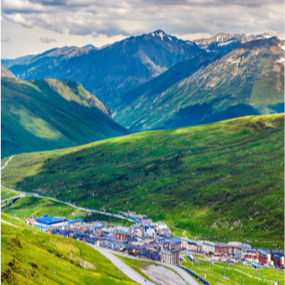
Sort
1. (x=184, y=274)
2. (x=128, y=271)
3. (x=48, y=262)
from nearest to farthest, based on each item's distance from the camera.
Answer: (x=48, y=262)
(x=128, y=271)
(x=184, y=274)

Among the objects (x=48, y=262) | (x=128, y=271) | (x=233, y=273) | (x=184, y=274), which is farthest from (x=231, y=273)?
(x=48, y=262)

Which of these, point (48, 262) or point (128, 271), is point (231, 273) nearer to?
point (128, 271)

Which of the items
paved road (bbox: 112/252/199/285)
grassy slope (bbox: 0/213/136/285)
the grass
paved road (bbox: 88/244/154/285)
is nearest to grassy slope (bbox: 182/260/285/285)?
the grass

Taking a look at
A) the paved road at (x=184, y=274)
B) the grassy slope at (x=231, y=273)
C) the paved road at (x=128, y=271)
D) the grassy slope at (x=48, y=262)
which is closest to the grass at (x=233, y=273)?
the grassy slope at (x=231, y=273)

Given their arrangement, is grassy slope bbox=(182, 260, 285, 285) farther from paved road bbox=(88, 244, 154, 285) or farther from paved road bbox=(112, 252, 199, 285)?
paved road bbox=(88, 244, 154, 285)

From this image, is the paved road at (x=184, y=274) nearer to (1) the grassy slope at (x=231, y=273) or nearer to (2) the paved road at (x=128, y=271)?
(1) the grassy slope at (x=231, y=273)

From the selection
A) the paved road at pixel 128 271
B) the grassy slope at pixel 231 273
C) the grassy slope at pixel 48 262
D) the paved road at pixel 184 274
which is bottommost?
the grassy slope at pixel 231 273
